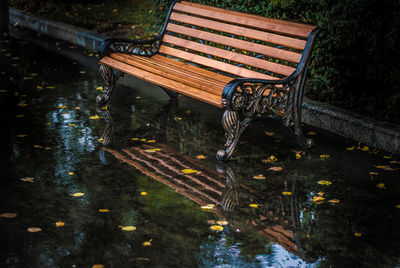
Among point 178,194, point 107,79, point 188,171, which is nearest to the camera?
point 178,194

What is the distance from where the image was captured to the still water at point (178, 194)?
145 inches

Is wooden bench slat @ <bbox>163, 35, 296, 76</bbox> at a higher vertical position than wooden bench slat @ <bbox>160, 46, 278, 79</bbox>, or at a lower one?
higher

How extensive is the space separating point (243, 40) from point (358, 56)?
4.38ft

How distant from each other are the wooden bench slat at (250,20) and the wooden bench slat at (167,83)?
1.02 meters

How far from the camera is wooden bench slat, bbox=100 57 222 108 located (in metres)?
5.31

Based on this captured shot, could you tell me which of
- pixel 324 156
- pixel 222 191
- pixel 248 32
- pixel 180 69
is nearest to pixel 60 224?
pixel 222 191

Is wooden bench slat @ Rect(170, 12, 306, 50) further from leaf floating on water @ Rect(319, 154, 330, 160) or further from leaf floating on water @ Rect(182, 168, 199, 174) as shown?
leaf floating on water @ Rect(182, 168, 199, 174)

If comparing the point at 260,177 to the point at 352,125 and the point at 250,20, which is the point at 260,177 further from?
the point at 250,20

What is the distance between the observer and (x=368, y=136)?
5.73m

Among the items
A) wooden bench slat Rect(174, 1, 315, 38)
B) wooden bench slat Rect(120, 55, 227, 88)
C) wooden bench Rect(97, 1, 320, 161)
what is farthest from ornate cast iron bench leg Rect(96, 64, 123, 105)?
wooden bench slat Rect(174, 1, 315, 38)

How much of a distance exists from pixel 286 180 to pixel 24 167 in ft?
7.39

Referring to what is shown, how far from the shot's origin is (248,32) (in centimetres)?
612

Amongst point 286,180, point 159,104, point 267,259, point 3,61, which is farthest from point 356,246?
point 3,61

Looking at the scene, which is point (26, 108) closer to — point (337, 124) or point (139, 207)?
point (139, 207)
